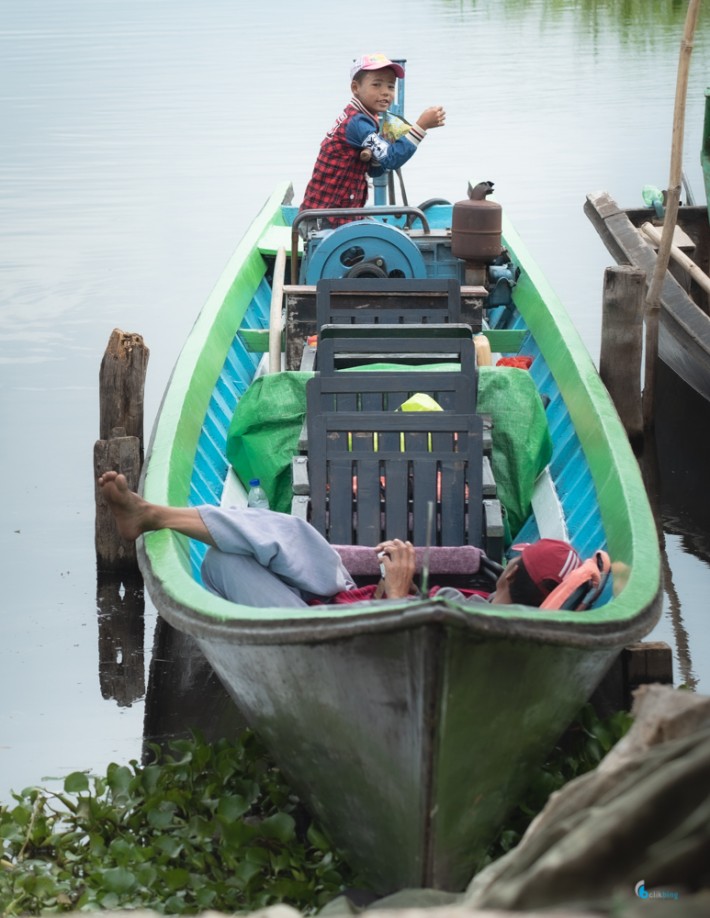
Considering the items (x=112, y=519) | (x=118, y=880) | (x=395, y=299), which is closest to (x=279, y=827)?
(x=118, y=880)

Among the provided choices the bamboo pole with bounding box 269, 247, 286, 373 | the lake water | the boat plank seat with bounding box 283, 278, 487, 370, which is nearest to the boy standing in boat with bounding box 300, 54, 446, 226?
the bamboo pole with bounding box 269, 247, 286, 373

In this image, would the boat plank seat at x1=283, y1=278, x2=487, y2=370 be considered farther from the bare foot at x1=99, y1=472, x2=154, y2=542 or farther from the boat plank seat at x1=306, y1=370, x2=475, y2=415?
the bare foot at x1=99, y1=472, x2=154, y2=542

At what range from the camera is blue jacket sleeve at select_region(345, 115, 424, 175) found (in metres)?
8.01

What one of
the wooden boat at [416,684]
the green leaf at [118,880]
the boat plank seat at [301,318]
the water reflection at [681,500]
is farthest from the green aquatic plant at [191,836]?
the boat plank seat at [301,318]

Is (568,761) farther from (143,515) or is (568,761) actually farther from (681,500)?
(681,500)

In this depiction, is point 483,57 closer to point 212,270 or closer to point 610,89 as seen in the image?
point 610,89

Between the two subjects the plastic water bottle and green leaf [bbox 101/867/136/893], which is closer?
green leaf [bbox 101/867/136/893]

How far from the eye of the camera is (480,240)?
297 inches

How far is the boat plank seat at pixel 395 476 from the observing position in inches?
189

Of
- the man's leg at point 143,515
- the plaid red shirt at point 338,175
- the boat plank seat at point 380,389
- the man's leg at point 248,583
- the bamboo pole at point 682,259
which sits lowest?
the man's leg at point 248,583

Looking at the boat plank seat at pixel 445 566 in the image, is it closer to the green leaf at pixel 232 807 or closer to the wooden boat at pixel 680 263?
the green leaf at pixel 232 807

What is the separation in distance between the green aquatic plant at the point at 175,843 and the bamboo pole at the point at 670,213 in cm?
422

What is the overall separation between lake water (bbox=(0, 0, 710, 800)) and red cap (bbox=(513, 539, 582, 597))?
1818 millimetres

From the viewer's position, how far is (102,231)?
1456cm
